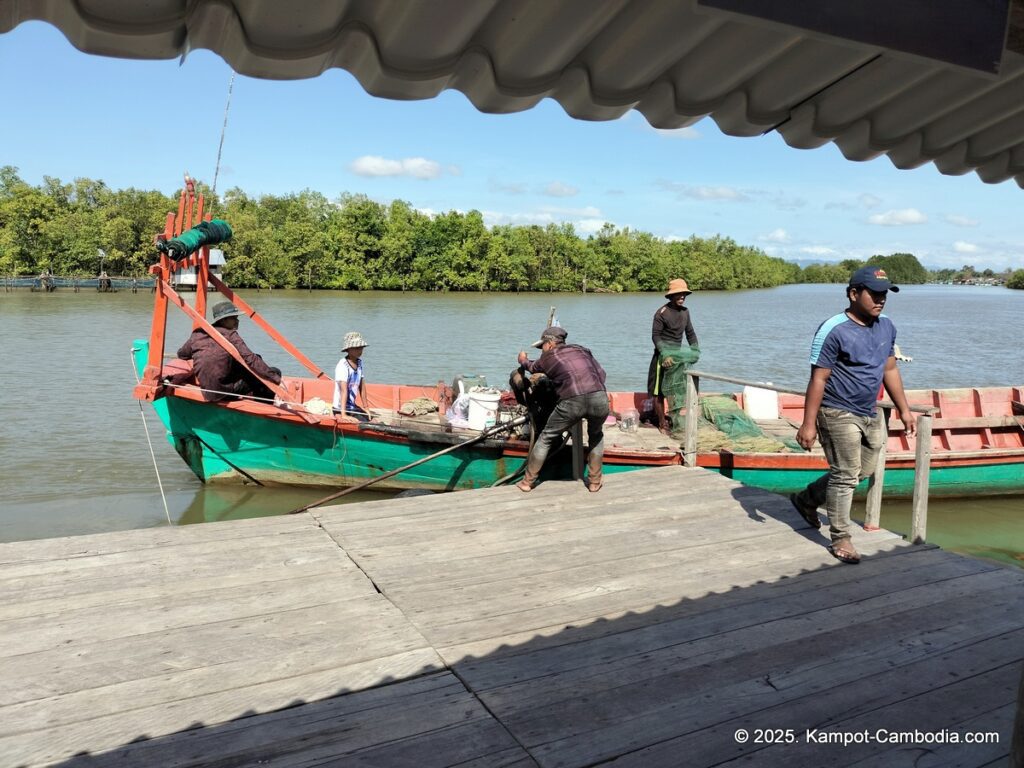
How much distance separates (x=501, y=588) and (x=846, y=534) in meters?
2.19

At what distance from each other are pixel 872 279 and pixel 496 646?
290 centimetres

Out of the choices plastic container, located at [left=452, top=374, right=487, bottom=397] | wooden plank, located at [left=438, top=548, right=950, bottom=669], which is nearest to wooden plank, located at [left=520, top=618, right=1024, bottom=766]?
wooden plank, located at [left=438, top=548, right=950, bottom=669]

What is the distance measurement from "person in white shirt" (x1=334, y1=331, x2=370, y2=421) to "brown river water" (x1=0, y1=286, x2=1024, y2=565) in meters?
1.57

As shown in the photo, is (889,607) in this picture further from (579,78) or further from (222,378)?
(222,378)

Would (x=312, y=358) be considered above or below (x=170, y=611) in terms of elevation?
below

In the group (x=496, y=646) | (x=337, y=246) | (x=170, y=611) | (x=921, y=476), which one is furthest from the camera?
(x=337, y=246)

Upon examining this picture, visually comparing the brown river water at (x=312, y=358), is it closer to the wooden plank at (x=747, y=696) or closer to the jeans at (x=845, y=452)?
the jeans at (x=845, y=452)

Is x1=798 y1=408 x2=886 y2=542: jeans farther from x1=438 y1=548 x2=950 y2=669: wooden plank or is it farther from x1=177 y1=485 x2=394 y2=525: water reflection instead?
x1=177 y1=485 x2=394 y2=525: water reflection

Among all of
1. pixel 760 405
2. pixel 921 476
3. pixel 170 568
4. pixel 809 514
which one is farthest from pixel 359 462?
pixel 921 476

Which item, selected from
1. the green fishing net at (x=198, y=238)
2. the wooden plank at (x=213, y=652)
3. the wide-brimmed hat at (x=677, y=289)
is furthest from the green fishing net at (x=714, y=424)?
the wooden plank at (x=213, y=652)

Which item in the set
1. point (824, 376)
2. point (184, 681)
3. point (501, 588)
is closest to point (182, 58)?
point (184, 681)

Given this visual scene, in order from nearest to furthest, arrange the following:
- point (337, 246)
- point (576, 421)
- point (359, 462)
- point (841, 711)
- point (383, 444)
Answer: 1. point (841, 711)
2. point (576, 421)
3. point (383, 444)
4. point (359, 462)
5. point (337, 246)

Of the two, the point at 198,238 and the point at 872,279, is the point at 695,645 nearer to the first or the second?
the point at 872,279

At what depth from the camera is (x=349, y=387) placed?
30.6ft
